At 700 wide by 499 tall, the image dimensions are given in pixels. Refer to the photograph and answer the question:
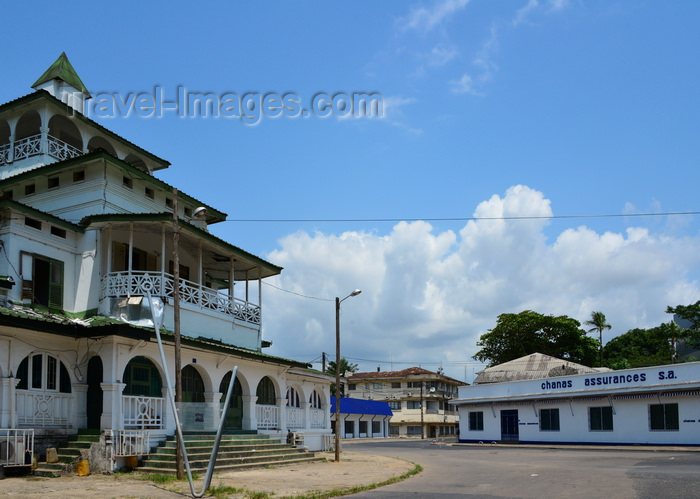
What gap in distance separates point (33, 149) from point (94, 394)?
1043cm

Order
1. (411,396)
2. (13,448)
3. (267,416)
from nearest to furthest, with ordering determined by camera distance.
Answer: (13,448) < (267,416) < (411,396)

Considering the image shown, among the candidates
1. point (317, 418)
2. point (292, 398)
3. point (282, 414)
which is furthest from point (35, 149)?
point (317, 418)

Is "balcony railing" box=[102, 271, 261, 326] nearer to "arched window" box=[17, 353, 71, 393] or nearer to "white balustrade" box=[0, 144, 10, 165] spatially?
"arched window" box=[17, 353, 71, 393]

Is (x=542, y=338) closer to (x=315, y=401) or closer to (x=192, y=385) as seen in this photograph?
(x=315, y=401)

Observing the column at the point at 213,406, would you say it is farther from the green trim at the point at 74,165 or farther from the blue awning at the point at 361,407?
the blue awning at the point at 361,407

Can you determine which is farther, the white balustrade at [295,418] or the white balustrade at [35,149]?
the white balustrade at [295,418]

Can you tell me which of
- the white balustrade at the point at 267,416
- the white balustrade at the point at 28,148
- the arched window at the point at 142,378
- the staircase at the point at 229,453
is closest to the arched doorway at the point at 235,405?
the white balustrade at the point at 267,416

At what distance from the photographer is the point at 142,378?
21.3m

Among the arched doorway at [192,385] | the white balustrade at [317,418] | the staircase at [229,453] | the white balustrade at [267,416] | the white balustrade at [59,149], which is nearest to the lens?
the staircase at [229,453]

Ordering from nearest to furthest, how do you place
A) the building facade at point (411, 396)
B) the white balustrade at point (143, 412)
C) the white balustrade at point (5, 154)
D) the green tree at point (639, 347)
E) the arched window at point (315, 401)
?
the white balustrade at point (143, 412) → the white balustrade at point (5, 154) → the arched window at point (315, 401) → the green tree at point (639, 347) → the building facade at point (411, 396)

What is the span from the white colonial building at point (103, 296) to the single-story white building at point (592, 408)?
18439mm

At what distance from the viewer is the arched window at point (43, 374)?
18.7 m

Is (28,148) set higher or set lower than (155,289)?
higher

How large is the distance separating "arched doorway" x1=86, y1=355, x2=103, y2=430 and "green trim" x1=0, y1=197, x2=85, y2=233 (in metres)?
4.76
